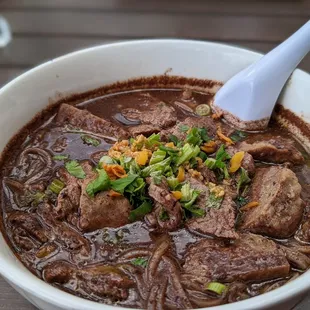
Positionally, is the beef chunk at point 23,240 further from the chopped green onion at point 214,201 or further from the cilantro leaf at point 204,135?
the cilantro leaf at point 204,135

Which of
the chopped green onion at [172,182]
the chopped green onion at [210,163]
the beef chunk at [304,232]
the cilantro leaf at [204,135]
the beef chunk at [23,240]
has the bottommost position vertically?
the beef chunk at [23,240]

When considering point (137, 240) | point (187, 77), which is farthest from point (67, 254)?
point (187, 77)

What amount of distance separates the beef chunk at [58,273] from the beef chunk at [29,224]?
163 mm

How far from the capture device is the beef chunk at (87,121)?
2613 millimetres

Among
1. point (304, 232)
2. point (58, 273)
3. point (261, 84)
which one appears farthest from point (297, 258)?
point (261, 84)

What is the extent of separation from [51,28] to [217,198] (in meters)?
2.35

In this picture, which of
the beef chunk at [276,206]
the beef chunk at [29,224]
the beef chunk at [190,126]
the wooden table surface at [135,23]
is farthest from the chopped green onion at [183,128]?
the wooden table surface at [135,23]

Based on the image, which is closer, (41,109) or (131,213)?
(131,213)

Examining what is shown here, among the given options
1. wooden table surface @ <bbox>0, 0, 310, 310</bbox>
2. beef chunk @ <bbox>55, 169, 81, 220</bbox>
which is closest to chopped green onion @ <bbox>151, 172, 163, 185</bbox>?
beef chunk @ <bbox>55, 169, 81, 220</bbox>

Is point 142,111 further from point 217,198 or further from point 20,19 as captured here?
point 20,19

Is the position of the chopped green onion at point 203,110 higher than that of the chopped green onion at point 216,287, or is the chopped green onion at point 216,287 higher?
the chopped green onion at point 203,110

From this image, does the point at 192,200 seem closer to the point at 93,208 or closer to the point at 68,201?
the point at 93,208

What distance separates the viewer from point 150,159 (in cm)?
219

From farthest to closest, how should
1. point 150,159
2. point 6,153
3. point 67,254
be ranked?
point 6,153 < point 150,159 < point 67,254
